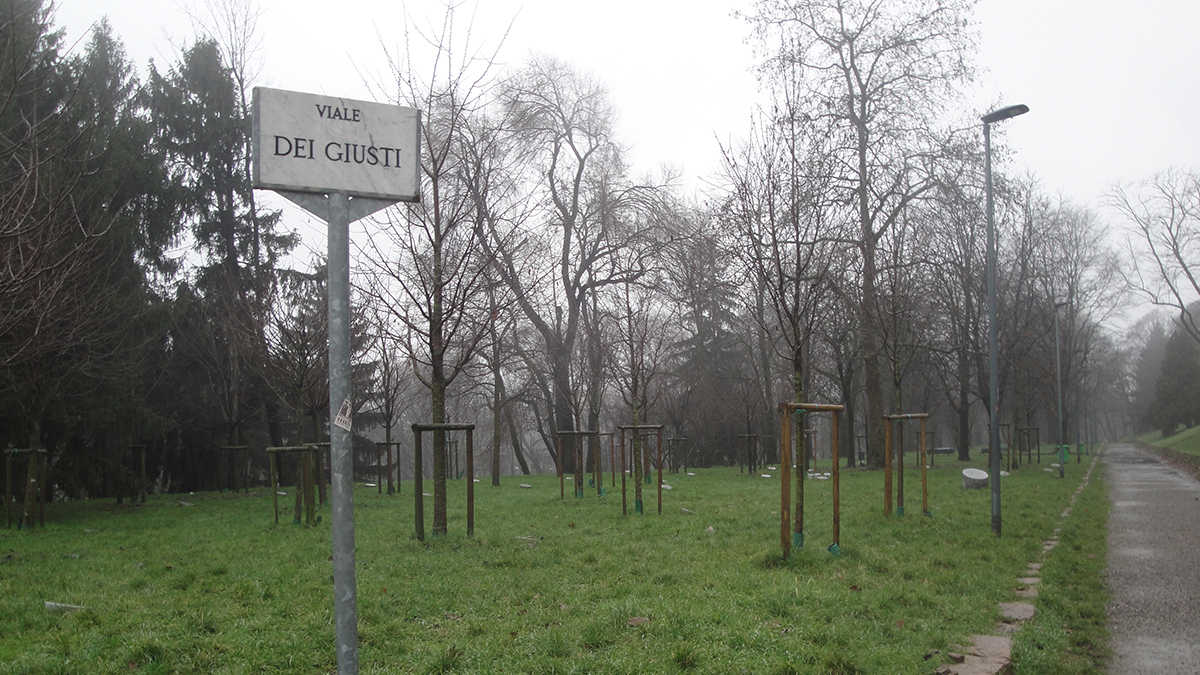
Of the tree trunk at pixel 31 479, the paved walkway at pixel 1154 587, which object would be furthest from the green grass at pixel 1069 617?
the tree trunk at pixel 31 479

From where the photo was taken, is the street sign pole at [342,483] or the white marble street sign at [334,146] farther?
the white marble street sign at [334,146]

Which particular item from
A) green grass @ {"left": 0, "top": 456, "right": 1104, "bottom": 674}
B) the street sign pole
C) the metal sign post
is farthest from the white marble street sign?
green grass @ {"left": 0, "top": 456, "right": 1104, "bottom": 674}

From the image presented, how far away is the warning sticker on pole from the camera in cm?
256

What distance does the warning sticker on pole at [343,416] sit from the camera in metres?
2.56

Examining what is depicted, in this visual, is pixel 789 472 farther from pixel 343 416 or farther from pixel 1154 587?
pixel 343 416

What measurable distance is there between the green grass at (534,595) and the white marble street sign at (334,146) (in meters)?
3.06

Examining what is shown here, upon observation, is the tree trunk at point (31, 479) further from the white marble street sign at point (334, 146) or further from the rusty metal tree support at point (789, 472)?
the white marble street sign at point (334, 146)

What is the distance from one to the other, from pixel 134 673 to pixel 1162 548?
11.6m

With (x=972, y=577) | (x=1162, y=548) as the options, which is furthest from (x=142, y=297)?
(x=1162, y=548)

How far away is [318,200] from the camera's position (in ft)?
9.18

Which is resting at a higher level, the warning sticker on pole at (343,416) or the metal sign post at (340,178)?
the metal sign post at (340,178)

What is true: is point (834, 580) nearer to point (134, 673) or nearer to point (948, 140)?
point (134, 673)

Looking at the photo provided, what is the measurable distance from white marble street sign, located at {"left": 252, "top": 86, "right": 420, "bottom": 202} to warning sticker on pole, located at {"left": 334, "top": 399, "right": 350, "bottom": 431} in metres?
0.76

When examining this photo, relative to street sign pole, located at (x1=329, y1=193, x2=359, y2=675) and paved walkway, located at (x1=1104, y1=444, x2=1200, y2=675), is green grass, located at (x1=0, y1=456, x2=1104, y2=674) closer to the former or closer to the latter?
paved walkway, located at (x1=1104, y1=444, x2=1200, y2=675)
